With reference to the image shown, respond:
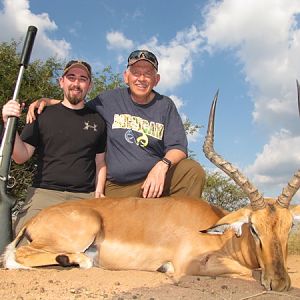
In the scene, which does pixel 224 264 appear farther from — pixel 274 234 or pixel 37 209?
pixel 37 209

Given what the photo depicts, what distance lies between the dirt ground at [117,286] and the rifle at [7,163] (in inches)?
25.8

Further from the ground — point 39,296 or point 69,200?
point 69,200

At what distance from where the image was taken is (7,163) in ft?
19.5

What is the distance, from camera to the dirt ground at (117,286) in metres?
3.79

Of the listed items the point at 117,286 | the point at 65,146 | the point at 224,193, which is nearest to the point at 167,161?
the point at 65,146

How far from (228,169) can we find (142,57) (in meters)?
2.54

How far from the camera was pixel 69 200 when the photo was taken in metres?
6.36

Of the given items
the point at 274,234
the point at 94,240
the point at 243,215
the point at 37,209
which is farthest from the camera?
the point at 37,209

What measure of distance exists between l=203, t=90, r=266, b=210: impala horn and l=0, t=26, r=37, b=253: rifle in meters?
2.42

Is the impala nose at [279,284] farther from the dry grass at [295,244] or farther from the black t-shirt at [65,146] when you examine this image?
the dry grass at [295,244]

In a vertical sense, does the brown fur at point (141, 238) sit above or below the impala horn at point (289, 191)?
below

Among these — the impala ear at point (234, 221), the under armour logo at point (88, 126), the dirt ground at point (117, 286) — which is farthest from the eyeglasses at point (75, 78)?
the impala ear at point (234, 221)

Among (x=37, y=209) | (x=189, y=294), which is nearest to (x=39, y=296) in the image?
(x=189, y=294)

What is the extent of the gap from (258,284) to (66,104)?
3765 millimetres
